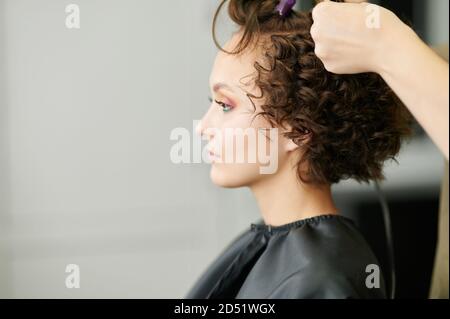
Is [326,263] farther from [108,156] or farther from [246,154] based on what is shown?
[108,156]

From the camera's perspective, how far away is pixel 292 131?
113cm

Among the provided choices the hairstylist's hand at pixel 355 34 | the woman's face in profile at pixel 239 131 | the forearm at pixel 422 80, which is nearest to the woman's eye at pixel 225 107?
the woman's face in profile at pixel 239 131

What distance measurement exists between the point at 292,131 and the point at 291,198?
131 mm

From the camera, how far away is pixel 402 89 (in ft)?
2.15

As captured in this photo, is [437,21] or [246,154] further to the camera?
[437,21]

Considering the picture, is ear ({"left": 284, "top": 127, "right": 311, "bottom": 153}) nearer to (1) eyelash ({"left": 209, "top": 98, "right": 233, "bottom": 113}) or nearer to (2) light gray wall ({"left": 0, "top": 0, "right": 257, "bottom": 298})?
(1) eyelash ({"left": 209, "top": 98, "right": 233, "bottom": 113})

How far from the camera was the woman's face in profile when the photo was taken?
1128 mm

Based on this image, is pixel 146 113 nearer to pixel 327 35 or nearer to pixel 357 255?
pixel 357 255

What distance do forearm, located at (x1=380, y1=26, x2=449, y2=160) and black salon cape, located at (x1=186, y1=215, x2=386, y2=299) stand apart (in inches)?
16.3

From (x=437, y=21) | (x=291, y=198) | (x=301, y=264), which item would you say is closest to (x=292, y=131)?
(x=291, y=198)

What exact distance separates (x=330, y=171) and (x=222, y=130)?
229mm

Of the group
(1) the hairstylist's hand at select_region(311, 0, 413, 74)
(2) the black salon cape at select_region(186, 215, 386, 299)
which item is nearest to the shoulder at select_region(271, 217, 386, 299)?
(2) the black salon cape at select_region(186, 215, 386, 299)

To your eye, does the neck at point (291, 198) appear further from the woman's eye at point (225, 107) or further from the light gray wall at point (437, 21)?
the light gray wall at point (437, 21)

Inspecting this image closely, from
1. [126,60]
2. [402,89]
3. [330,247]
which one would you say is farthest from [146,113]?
[402,89]
